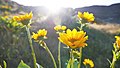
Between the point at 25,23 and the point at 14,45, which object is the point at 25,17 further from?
the point at 14,45

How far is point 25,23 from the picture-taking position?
7.74 feet

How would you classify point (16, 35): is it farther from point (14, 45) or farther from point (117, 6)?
point (117, 6)

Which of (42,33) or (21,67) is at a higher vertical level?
(42,33)

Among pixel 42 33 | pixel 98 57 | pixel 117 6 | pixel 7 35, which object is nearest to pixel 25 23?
pixel 42 33

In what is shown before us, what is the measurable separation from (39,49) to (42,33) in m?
4.10

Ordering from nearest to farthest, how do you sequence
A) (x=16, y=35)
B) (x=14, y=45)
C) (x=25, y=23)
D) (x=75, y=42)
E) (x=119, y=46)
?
(x=75, y=42), (x=119, y=46), (x=25, y=23), (x=14, y=45), (x=16, y=35)

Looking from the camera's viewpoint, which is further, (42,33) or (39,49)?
(39,49)

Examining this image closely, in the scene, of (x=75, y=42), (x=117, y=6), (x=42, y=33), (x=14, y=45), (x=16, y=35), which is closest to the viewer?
(x=75, y=42)

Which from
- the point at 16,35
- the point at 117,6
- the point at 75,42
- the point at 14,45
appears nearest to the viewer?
the point at 75,42

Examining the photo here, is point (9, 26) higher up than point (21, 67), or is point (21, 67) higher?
point (21, 67)

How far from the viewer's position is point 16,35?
6.54 m

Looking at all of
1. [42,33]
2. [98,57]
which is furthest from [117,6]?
[42,33]

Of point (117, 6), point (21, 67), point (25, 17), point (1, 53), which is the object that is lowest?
point (117, 6)

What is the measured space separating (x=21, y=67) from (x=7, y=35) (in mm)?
3886
